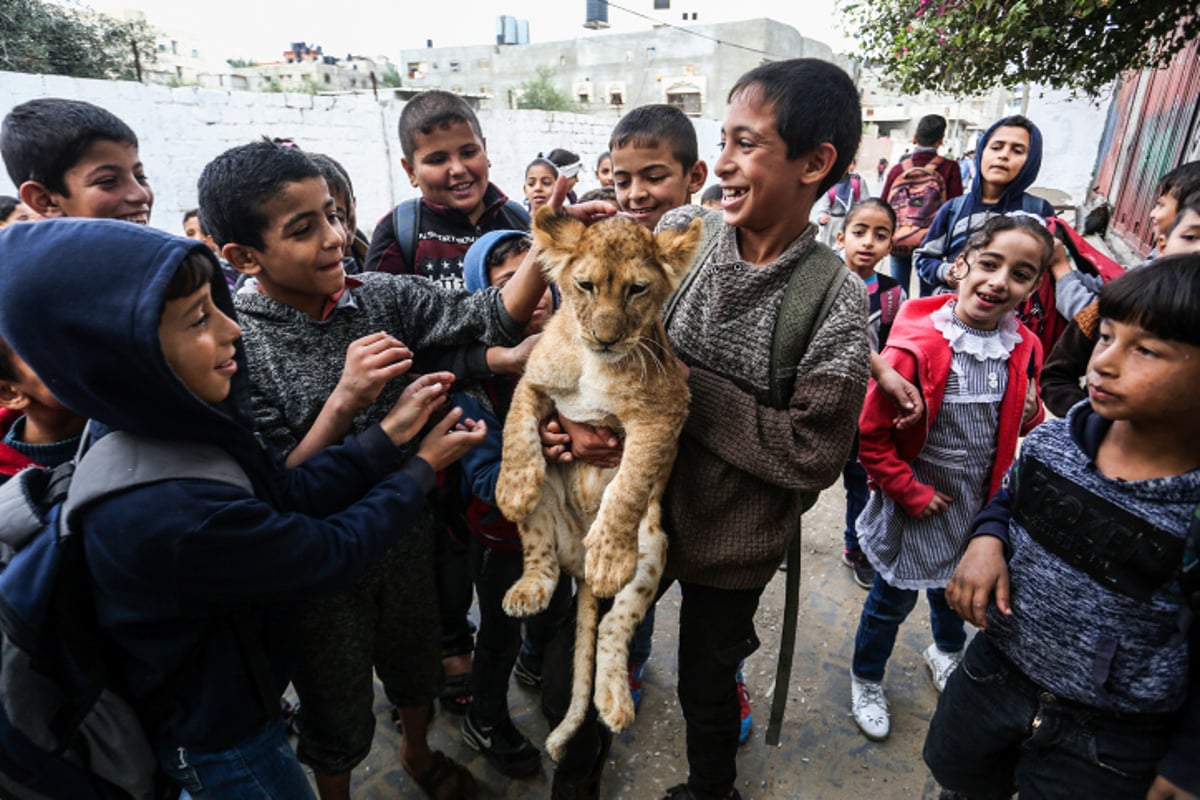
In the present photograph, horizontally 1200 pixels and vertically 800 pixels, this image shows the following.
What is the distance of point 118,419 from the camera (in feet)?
4.44

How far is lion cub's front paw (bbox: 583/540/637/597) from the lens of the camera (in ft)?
6.06

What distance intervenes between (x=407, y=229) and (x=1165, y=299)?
9.68 ft

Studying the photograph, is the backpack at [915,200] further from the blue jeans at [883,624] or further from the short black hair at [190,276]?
the short black hair at [190,276]

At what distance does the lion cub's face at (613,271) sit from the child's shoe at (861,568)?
109 inches

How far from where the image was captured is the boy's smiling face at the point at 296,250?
1848mm

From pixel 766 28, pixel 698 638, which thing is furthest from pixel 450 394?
pixel 766 28

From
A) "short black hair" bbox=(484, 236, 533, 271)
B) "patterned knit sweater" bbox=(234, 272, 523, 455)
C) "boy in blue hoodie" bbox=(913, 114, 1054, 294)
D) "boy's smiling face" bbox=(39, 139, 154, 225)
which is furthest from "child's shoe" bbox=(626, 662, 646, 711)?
"boy in blue hoodie" bbox=(913, 114, 1054, 294)

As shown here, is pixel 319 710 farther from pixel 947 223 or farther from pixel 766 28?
pixel 766 28

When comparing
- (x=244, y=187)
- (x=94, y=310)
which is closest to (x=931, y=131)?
(x=244, y=187)

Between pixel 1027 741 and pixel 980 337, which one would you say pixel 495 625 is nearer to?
pixel 1027 741

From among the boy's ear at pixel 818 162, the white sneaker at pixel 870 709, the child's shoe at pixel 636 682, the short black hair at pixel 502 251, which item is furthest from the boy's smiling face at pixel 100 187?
the white sneaker at pixel 870 709

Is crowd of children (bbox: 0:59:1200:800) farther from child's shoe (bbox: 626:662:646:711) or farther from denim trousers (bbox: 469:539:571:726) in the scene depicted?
child's shoe (bbox: 626:662:646:711)

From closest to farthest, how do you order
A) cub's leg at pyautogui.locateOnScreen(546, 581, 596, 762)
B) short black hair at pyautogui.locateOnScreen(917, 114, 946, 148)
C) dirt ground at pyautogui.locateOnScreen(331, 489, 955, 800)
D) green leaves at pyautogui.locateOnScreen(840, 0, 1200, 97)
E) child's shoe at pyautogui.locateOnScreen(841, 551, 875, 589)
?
cub's leg at pyautogui.locateOnScreen(546, 581, 596, 762) < dirt ground at pyautogui.locateOnScreen(331, 489, 955, 800) < green leaves at pyautogui.locateOnScreen(840, 0, 1200, 97) < child's shoe at pyautogui.locateOnScreen(841, 551, 875, 589) < short black hair at pyautogui.locateOnScreen(917, 114, 946, 148)

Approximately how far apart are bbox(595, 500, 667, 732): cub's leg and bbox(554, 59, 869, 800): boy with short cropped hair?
2.9 inches
